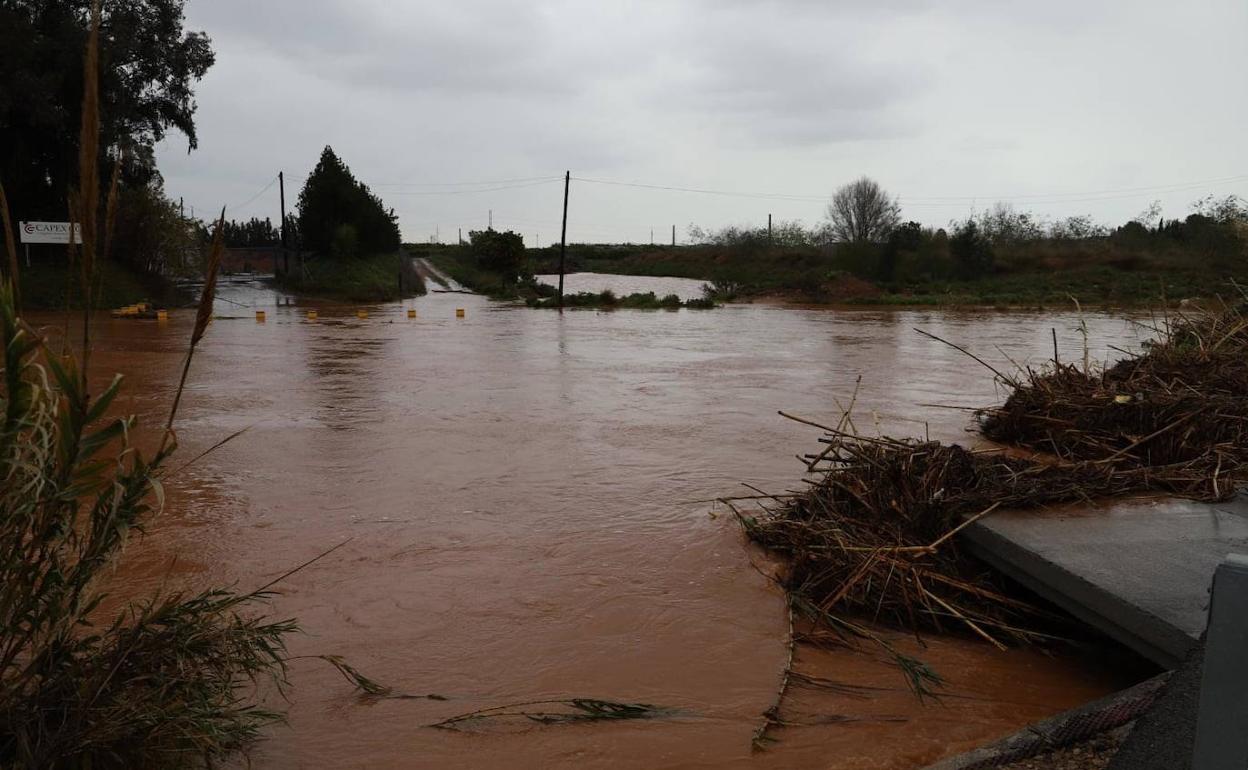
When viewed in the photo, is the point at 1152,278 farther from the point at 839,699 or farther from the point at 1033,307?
the point at 839,699

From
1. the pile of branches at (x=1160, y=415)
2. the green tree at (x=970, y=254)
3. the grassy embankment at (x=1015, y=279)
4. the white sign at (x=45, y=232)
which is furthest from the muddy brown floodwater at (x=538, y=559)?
the green tree at (x=970, y=254)

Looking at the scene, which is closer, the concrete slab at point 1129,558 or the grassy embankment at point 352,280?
the concrete slab at point 1129,558

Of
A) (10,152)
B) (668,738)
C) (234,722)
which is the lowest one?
(668,738)

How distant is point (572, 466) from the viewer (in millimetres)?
8156

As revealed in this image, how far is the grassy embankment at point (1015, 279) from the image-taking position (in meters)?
39.6

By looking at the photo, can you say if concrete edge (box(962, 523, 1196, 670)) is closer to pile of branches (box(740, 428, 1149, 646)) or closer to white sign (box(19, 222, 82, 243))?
pile of branches (box(740, 428, 1149, 646))

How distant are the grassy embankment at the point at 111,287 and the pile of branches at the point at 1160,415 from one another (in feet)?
85.1

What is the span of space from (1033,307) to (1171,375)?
32.0m

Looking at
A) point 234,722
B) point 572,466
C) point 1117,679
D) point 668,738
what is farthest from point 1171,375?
point 234,722

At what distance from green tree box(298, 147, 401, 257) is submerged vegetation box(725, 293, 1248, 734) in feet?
127

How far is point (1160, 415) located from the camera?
21.6ft

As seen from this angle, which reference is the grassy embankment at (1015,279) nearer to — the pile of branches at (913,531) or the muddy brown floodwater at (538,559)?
the muddy brown floodwater at (538,559)

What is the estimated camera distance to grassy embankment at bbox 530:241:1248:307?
A: 39625 mm

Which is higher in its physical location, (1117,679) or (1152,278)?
(1152,278)
